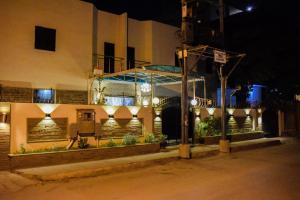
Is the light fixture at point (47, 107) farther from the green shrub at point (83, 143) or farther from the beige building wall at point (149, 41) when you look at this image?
the beige building wall at point (149, 41)

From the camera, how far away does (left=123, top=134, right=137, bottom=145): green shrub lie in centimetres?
1538

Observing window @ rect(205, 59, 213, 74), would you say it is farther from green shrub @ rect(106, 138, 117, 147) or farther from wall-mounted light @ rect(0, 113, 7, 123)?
wall-mounted light @ rect(0, 113, 7, 123)

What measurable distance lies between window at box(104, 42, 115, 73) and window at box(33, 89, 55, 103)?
408 cm

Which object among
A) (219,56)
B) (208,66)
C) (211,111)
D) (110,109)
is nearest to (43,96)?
(110,109)

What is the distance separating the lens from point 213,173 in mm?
11477

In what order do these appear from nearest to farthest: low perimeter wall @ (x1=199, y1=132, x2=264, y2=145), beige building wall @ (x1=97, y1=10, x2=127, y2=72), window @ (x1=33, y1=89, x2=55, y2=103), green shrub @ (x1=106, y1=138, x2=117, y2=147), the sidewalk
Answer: the sidewalk → green shrub @ (x1=106, y1=138, x2=117, y2=147) → window @ (x1=33, y1=89, x2=55, y2=103) → low perimeter wall @ (x1=199, y1=132, x2=264, y2=145) → beige building wall @ (x1=97, y1=10, x2=127, y2=72)

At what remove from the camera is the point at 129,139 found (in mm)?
15484

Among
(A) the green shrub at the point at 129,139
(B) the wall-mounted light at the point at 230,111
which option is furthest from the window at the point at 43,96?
(B) the wall-mounted light at the point at 230,111

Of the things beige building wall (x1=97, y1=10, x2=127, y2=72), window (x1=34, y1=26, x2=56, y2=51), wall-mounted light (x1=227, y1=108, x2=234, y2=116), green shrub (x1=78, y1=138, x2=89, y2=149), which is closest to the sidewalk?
green shrub (x1=78, y1=138, x2=89, y2=149)

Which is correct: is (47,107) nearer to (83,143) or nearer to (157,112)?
(83,143)

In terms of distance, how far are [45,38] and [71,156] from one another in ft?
23.8

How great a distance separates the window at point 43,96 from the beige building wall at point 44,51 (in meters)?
0.29

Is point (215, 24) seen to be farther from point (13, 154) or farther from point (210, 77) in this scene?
point (13, 154)

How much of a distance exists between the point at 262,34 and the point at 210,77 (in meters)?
5.29
